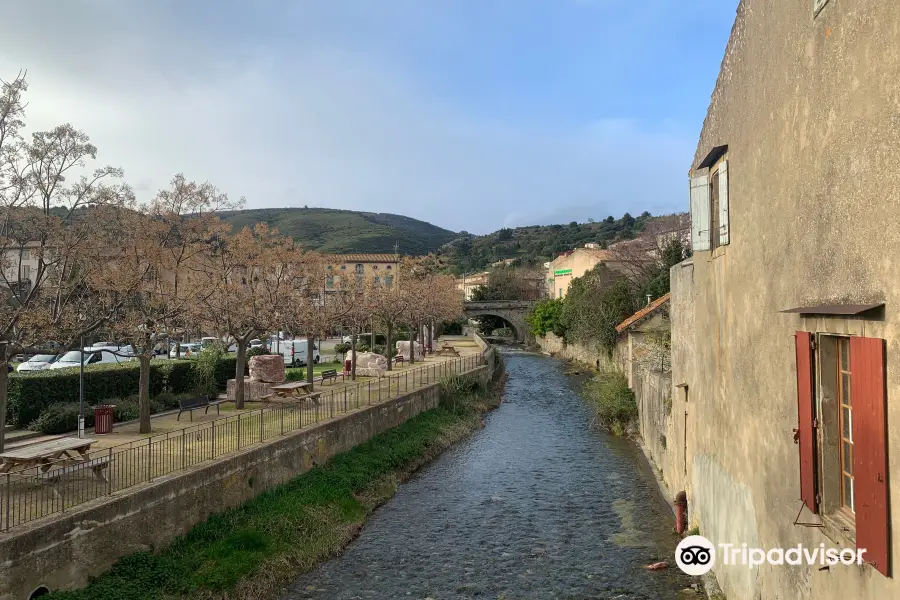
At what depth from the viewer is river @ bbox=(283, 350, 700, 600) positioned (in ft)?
37.4

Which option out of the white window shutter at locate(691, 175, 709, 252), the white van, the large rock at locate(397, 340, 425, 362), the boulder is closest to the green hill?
the large rock at locate(397, 340, 425, 362)

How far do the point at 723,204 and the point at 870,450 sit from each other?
201 inches

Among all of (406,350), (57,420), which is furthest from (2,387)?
(406,350)

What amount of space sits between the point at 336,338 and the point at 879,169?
61.5 meters

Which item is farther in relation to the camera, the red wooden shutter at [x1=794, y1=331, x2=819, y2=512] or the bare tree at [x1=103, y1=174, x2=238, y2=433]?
the bare tree at [x1=103, y1=174, x2=238, y2=433]

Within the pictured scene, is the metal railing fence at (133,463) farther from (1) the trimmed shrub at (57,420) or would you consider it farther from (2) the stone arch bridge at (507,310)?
(2) the stone arch bridge at (507,310)

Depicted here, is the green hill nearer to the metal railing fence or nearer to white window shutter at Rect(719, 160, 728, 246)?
the metal railing fence

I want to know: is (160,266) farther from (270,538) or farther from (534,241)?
(534,241)

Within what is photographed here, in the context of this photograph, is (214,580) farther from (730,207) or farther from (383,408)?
(383,408)

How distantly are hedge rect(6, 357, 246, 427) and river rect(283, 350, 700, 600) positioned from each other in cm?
887

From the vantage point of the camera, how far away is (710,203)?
9.87 m

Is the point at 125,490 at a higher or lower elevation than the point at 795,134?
lower

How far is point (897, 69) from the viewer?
4039 millimetres

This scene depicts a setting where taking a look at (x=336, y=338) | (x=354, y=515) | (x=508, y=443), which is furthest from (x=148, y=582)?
(x=336, y=338)
